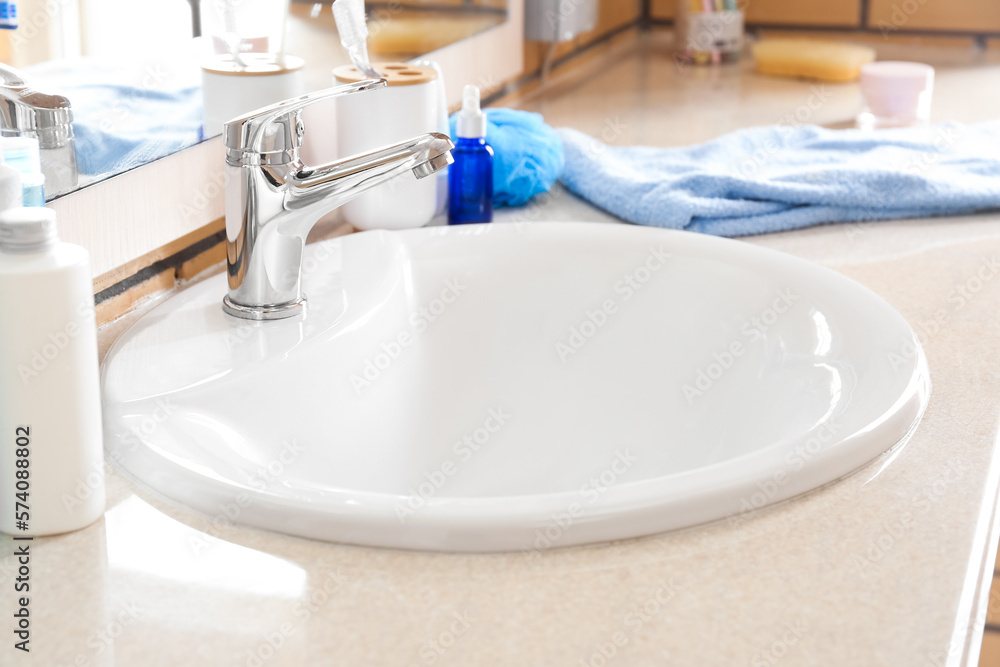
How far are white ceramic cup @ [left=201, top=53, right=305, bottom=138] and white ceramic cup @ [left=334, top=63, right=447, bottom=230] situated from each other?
0.20ft

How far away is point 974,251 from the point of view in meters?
1.03

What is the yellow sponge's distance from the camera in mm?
1753

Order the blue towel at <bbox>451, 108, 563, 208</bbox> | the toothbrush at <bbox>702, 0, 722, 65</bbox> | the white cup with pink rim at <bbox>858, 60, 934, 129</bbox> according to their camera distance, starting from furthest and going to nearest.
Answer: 1. the toothbrush at <bbox>702, 0, 722, 65</bbox>
2. the white cup with pink rim at <bbox>858, 60, 934, 129</bbox>
3. the blue towel at <bbox>451, 108, 563, 208</bbox>

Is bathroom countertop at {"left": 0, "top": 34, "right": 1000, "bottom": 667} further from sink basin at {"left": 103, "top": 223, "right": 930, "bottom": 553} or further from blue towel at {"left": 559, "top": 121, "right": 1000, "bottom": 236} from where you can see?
blue towel at {"left": 559, "top": 121, "right": 1000, "bottom": 236}

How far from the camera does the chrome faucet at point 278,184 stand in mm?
750

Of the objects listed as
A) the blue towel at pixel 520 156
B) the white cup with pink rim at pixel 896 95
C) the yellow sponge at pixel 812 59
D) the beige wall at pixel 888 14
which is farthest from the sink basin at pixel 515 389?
the beige wall at pixel 888 14

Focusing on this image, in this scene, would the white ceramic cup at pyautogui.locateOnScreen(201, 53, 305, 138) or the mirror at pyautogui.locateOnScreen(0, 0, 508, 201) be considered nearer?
the mirror at pyautogui.locateOnScreen(0, 0, 508, 201)

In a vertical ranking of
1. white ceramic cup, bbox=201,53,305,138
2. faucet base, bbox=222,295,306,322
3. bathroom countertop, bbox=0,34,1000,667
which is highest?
white ceramic cup, bbox=201,53,305,138

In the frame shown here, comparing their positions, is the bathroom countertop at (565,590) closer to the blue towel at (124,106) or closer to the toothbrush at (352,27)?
the blue towel at (124,106)

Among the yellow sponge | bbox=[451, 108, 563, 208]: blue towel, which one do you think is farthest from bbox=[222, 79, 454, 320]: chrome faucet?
the yellow sponge

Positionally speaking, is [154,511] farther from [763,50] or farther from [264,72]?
[763,50]

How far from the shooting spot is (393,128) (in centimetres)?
99

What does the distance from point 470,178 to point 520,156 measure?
76 millimetres

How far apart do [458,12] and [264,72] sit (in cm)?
47
